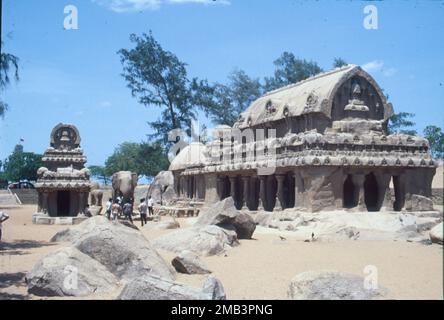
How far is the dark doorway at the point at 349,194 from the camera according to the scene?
21.8 meters

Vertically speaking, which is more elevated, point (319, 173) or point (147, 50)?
point (147, 50)

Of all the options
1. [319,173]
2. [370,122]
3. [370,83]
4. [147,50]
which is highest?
[147,50]

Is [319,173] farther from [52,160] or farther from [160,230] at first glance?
[52,160]

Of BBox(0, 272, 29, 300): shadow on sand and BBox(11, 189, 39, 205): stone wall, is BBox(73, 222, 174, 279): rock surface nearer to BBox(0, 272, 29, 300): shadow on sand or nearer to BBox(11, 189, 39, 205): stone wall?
BBox(0, 272, 29, 300): shadow on sand

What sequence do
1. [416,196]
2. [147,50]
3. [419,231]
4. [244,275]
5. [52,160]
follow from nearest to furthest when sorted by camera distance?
[244,275] → [419,231] → [416,196] → [52,160] → [147,50]

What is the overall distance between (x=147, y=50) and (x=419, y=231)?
120ft

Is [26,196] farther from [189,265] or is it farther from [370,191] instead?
[189,265]

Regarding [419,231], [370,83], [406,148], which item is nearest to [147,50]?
[370,83]

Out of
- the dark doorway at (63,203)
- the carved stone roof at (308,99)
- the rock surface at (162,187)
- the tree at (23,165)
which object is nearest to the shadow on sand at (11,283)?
the carved stone roof at (308,99)

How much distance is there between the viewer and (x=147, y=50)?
47.2 meters

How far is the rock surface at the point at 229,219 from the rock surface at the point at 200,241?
96 cm

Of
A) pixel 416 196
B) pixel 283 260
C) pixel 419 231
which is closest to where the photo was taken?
pixel 283 260

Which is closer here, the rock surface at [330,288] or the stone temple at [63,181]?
the rock surface at [330,288]

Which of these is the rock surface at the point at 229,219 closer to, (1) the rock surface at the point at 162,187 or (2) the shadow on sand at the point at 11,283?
(2) the shadow on sand at the point at 11,283
